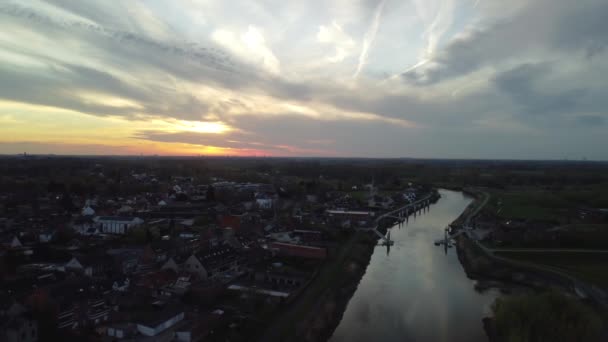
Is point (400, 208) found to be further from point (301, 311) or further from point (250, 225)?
point (301, 311)

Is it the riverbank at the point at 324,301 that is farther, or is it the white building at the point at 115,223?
the white building at the point at 115,223

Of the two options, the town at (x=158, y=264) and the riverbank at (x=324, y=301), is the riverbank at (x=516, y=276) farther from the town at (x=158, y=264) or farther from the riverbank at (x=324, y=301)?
the town at (x=158, y=264)

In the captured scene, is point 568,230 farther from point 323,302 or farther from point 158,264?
point 158,264

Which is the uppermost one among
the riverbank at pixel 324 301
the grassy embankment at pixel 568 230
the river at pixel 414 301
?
the grassy embankment at pixel 568 230

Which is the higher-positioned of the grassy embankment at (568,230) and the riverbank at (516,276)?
the grassy embankment at (568,230)

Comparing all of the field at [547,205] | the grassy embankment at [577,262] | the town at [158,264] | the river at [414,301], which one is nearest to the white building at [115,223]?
the town at [158,264]

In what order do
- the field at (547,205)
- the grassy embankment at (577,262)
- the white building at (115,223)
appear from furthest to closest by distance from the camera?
1. the field at (547,205)
2. the white building at (115,223)
3. the grassy embankment at (577,262)

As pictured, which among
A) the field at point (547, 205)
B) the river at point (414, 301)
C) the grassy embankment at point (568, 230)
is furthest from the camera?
the field at point (547, 205)

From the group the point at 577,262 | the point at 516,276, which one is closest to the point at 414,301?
the point at 516,276
